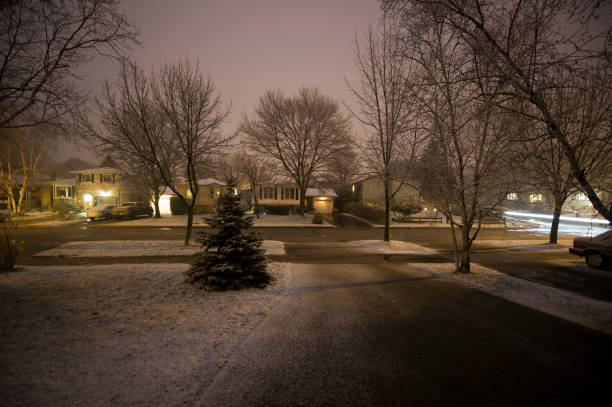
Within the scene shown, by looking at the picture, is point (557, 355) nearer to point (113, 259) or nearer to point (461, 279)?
point (461, 279)

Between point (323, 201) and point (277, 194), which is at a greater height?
point (277, 194)

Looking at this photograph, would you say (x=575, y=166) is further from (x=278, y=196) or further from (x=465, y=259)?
(x=278, y=196)

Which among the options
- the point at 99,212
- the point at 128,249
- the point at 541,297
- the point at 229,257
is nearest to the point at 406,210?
the point at 541,297

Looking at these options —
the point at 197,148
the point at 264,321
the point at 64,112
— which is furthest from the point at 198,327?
the point at 197,148

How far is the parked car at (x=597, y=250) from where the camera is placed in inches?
412

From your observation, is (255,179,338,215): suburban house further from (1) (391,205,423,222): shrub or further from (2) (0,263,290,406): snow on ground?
(2) (0,263,290,406): snow on ground

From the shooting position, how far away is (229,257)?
6.88 meters

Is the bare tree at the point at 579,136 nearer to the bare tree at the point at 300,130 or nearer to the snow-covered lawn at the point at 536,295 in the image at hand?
the snow-covered lawn at the point at 536,295

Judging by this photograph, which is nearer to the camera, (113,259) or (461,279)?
(461,279)

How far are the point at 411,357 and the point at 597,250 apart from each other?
12.2 meters

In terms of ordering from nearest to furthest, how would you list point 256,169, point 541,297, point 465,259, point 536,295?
point 541,297 < point 536,295 < point 465,259 < point 256,169

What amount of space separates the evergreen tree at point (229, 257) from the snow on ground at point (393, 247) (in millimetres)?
8430

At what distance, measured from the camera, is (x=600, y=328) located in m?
5.27

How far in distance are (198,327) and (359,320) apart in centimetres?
306
